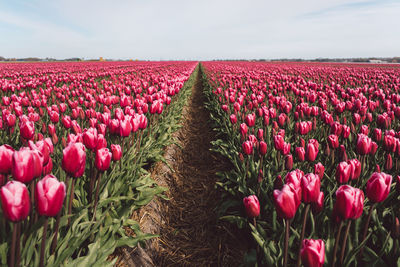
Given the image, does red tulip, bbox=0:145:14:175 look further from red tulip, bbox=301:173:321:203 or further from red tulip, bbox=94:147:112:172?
red tulip, bbox=301:173:321:203

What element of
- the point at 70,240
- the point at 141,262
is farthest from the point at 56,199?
the point at 141,262

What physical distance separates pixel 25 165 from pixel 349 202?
5.57 ft

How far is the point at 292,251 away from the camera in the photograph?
1.98 meters

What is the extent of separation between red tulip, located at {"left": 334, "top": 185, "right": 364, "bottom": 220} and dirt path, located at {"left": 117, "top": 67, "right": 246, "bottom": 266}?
1.31 m

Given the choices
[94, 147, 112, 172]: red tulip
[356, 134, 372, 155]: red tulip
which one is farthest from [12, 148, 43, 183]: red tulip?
[356, 134, 372, 155]: red tulip

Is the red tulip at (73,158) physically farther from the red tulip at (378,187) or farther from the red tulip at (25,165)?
the red tulip at (378,187)

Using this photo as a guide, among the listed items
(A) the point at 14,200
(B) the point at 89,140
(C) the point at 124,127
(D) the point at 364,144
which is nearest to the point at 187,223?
(C) the point at 124,127

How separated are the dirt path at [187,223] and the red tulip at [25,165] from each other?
127 centimetres

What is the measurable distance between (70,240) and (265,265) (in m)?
1.44

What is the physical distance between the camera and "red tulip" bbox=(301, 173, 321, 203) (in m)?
1.39

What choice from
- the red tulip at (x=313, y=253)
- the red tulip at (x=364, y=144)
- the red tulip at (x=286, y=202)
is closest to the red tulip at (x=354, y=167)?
the red tulip at (x=364, y=144)

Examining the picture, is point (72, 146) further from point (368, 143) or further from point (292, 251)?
point (368, 143)

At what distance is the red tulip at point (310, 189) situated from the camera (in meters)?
1.39

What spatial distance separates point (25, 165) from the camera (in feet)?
4.23
